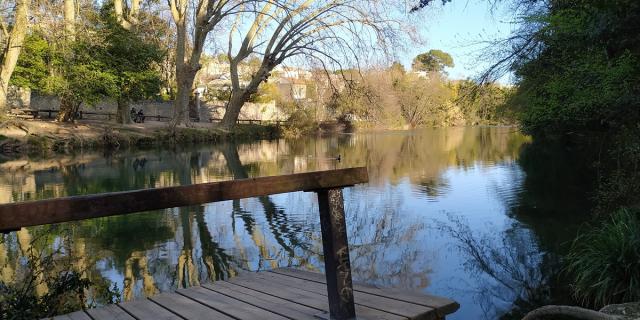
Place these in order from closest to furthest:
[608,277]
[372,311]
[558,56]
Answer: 1. [372,311]
2. [608,277]
3. [558,56]

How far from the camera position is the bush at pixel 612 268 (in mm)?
4570

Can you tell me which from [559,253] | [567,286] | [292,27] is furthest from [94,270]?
[292,27]

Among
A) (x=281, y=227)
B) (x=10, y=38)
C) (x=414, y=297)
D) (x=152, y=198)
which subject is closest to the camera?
(x=152, y=198)

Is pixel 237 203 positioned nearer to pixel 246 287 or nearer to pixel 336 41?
pixel 246 287

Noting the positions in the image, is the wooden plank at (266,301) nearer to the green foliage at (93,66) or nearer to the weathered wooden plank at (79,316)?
the weathered wooden plank at (79,316)

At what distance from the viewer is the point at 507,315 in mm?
4973

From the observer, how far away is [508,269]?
20.8 feet

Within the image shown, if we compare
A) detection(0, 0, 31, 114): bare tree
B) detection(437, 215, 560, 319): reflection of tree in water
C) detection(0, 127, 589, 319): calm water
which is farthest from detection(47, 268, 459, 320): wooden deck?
detection(0, 0, 31, 114): bare tree

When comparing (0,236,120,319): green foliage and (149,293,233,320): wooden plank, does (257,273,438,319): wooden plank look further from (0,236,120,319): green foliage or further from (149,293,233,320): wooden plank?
(0,236,120,319): green foliage

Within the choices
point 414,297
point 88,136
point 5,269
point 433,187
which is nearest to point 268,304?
point 414,297

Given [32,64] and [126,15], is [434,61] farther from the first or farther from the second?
[32,64]

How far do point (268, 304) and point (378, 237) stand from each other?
199 inches

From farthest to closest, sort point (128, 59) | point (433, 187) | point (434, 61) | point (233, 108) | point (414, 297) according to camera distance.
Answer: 1. point (434, 61)
2. point (233, 108)
3. point (128, 59)
4. point (433, 187)
5. point (414, 297)

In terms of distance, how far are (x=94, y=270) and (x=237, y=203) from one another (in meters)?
5.21
